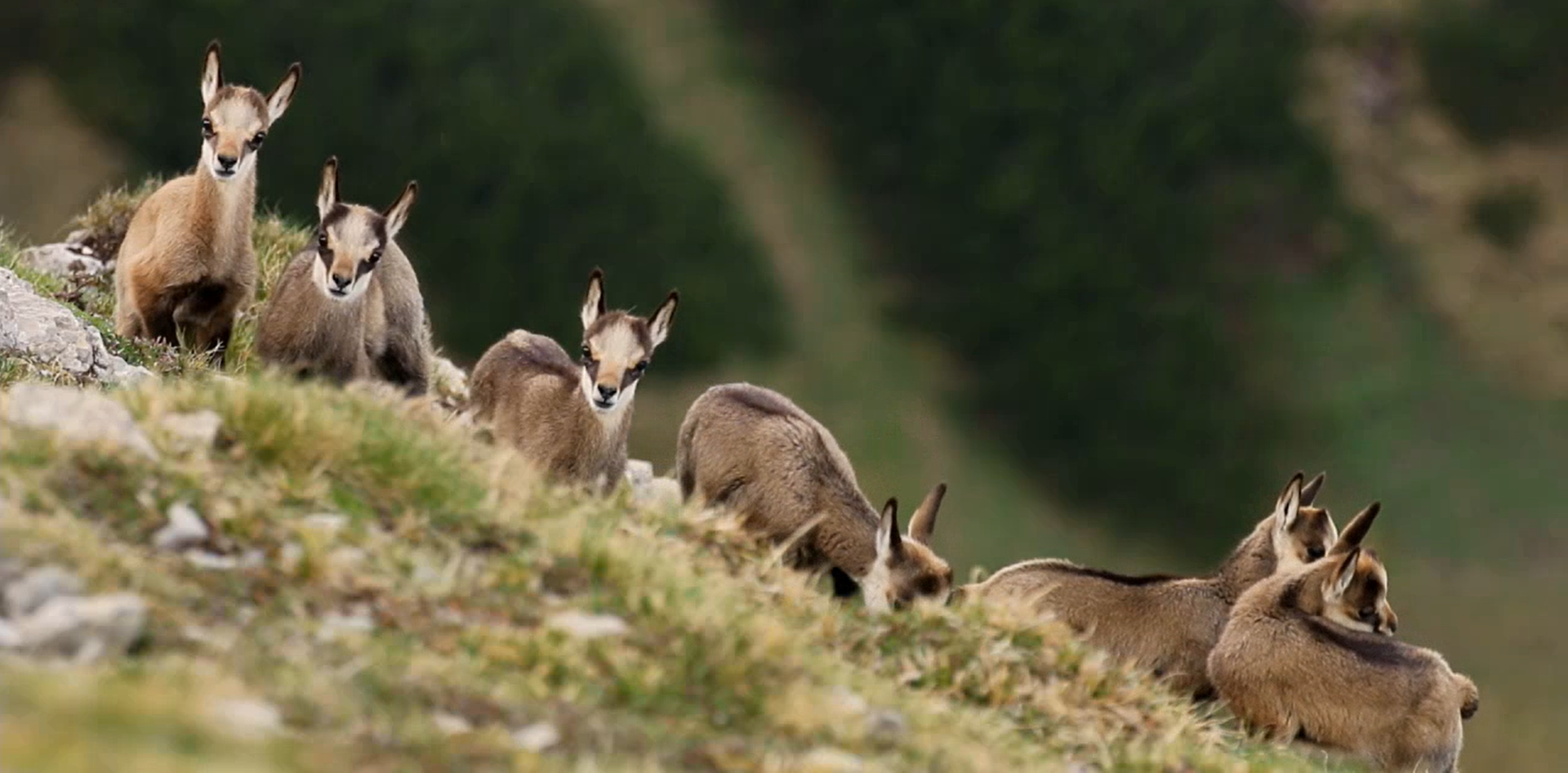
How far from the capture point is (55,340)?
641 inches

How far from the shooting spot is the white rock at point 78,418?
10492mm

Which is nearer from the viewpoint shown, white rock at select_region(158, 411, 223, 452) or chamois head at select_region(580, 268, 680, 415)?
white rock at select_region(158, 411, 223, 452)

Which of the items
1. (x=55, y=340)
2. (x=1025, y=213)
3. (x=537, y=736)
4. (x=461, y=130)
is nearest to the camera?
(x=537, y=736)

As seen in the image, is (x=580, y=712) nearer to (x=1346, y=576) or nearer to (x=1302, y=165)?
(x=1346, y=576)

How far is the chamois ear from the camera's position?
1722cm

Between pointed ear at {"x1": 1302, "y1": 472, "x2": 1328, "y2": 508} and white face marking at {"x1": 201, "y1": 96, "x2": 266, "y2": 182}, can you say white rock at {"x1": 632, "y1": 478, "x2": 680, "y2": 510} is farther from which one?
pointed ear at {"x1": 1302, "y1": 472, "x2": 1328, "y2": 508}

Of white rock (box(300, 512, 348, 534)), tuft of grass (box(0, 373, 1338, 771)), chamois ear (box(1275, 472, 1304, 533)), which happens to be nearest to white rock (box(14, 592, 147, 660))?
tuft of grass (box(0, 373, 1338, 771))

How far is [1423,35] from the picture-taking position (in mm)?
76625

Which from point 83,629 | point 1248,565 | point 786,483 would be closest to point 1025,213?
point 1248,565

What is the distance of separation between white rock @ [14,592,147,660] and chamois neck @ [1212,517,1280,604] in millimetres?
10216

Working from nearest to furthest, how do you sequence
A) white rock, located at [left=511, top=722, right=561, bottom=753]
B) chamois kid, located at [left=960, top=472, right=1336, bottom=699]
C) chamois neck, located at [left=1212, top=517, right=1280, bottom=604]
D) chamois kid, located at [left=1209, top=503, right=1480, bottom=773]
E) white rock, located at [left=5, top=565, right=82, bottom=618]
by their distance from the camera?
white rock, located at [left=511, top=722, right=561, bottom=753] → white rock, located at [left=5, top=565, right=82, bottom=618] → chamois kid, located at [left=1209, top=503, right=1480, bottom=773] → chamois kid, located at [left=960, top=472, right=1336, bottom=699] → chamois neck, located at [left=1212, top=517, right=1280, bottom=604]

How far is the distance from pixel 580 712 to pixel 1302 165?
236 feet

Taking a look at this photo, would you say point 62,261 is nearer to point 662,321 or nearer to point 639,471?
point 639,471

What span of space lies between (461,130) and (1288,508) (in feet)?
227
